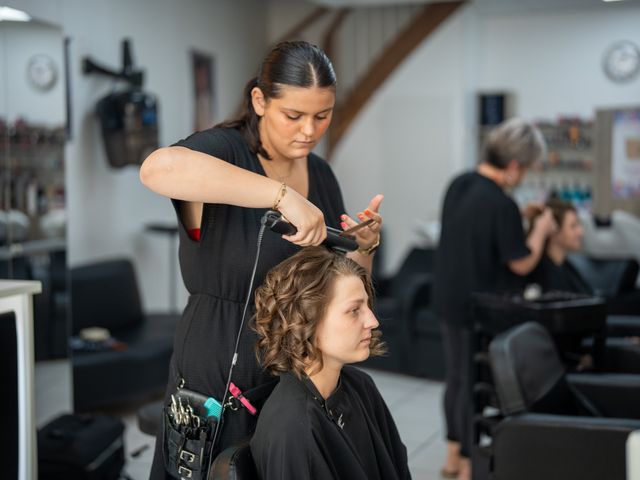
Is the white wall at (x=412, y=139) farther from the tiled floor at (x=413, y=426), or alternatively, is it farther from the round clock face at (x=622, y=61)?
the tiled floor at (x=413, y=426)

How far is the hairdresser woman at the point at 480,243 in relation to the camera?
3.45 m

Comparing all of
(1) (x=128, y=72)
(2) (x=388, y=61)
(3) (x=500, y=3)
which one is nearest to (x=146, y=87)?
(1) (x=128, y=72)

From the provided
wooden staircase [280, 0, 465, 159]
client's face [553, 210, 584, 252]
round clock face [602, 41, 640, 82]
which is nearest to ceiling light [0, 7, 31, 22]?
client's face [553, 210, 584, 252]

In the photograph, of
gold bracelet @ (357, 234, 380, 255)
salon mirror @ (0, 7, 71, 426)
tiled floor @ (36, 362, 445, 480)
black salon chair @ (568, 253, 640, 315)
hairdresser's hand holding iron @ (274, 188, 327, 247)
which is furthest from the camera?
black salon chair @ (568, 253, 640, 315)

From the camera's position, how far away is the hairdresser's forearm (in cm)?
170

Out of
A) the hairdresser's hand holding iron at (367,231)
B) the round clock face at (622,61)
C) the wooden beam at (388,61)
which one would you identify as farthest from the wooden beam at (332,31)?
the hairdresser's hand holding iron at (367,231)

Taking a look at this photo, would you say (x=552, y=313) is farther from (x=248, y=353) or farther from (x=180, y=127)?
(x=180, y=127)

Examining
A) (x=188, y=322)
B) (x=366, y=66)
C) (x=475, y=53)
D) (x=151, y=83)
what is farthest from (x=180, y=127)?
(x=188, y=322)

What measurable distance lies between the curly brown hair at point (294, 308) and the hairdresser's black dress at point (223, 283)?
49 millimetres

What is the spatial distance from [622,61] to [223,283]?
619 cm

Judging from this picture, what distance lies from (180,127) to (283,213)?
535 cm

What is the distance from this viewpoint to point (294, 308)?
1.84m

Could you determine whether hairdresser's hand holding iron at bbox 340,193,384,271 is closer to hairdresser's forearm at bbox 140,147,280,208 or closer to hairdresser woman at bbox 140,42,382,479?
hairdresser woman at bbox 140,42,382,479

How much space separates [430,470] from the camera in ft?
13.1
